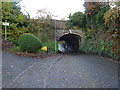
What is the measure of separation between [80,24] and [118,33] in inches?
323

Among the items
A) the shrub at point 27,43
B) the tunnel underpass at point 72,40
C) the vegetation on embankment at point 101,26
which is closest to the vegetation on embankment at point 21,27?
the shrub at point 27,43

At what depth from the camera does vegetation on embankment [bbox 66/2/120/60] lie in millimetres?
5457

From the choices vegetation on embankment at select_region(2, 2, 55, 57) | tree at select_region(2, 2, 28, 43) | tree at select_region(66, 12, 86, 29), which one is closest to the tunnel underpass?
tree at select_region(66, 12, 86, 29)

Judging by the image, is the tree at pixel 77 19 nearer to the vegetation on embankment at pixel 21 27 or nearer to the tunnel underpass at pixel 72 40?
the vegetation on embankment at pixel 21 27

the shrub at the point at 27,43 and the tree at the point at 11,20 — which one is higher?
the tree at the point at 11,20

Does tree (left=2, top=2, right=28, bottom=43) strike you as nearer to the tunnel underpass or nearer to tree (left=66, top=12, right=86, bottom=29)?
tree (left=66, top=12, right=86, bottom=29)

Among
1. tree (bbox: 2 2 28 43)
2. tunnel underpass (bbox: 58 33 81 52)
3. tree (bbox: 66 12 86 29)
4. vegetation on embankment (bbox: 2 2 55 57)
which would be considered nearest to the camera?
vegetation on embankment (bbox: 2 2 55 57)

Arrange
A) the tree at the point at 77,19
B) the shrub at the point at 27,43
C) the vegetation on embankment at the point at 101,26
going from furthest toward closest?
1. the tree at the point at 77,19
2. the shrub at the point at 27,43
3. the vegetation on embankment at the point at 101,26

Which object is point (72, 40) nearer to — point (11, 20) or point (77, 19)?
point (77, 19)

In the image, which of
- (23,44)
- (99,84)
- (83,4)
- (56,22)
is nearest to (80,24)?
(83,4)

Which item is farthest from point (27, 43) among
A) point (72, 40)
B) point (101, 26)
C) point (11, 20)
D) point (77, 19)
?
point (72, 40)

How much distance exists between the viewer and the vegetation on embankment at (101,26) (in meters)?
5.46

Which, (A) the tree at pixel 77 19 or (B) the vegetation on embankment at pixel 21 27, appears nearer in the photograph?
(B) the vegetation on embankment at pixel 21 27

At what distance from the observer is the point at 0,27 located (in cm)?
790
